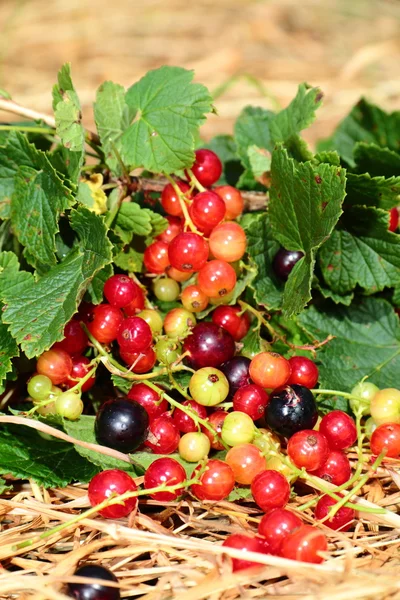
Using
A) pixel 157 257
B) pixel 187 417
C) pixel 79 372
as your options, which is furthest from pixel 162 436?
pixel 157 257

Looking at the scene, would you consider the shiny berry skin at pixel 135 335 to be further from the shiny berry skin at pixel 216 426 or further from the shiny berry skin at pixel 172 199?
the shiny berry skin at pixel 172 199

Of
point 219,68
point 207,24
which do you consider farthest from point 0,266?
point 207,24

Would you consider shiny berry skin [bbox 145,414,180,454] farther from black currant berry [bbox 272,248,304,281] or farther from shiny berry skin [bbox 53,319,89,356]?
black currant berry [bbox 272,248,304,281]

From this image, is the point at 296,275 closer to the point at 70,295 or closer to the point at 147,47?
the point at 70,295

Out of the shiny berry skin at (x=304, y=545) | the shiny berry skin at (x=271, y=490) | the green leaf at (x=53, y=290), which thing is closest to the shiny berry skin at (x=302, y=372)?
the shiny berry skin at (x=271, y=490)

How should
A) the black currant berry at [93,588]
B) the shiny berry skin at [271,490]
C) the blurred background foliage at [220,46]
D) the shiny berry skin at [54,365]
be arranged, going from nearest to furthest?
the black currant berry at [93,588] → the shiny berry skin at [271,490] → the shiny berry skin at [54,365] → the blurred background foliage at [220,46]

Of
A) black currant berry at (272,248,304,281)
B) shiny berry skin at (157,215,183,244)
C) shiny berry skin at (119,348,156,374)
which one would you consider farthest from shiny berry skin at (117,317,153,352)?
black currant berry at (272,248,304,281)

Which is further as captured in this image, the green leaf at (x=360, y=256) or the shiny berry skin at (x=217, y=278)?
the green leaf at (x=360, y=256)
